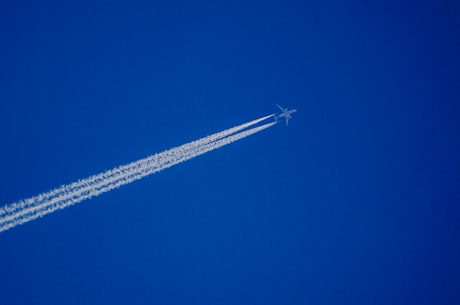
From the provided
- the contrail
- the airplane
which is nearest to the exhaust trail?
the contrail

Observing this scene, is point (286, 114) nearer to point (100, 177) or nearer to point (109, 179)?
point (109, 179)

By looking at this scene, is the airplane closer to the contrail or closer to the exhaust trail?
the contrail

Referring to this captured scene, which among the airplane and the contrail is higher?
the airplane

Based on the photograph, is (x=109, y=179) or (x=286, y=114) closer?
(x=109, y=179)

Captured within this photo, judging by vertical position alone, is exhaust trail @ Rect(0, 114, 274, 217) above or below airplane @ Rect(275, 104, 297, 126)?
below

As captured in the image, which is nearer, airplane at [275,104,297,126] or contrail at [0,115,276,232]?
contrail at [0,115,276,232]

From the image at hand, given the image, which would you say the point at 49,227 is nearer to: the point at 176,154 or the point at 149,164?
the point at 149,164

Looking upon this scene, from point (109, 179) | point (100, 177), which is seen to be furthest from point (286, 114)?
point (100, 177)

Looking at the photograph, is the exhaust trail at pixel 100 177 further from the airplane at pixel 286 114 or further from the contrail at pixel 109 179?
the airplane at pixel 286 114

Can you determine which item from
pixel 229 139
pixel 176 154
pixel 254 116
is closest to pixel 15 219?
pixel 176 154
